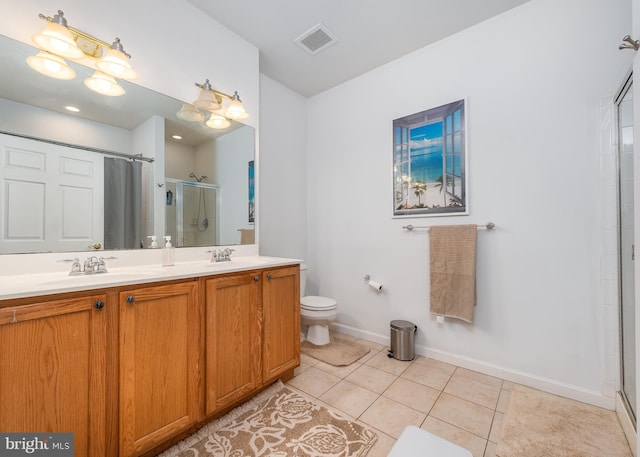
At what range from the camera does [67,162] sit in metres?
1.44

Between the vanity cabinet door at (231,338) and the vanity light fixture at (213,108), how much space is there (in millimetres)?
1246

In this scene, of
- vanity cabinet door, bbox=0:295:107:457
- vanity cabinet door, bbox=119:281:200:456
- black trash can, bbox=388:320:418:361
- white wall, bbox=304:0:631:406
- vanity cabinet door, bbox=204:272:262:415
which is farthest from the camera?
black trash can, bbox=388:320:418:361

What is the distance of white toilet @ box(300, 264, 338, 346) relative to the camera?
2441mm

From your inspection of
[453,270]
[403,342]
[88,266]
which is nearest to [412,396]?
[403,342]

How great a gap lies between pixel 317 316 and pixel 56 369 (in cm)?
176

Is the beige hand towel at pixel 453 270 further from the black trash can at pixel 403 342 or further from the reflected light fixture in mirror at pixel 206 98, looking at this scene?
the reflected light fixture in mirror at pixel 206 98

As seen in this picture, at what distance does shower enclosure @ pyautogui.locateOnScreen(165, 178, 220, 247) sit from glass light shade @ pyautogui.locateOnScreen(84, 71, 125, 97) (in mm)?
573

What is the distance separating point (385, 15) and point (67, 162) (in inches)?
90.4

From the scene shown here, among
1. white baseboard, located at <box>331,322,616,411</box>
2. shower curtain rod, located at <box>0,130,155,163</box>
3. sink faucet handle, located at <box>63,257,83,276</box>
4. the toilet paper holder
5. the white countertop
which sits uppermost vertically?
shower curtain rod, located at <box>0,130,155,163</box>

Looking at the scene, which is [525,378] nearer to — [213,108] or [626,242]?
[626,242]

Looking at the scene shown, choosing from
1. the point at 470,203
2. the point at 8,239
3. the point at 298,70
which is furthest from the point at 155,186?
the point at 470,203

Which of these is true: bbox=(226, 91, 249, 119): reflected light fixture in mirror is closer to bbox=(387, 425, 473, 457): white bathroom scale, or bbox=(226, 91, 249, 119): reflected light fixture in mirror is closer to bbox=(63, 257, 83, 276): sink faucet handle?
bbox=(63, 257, 83, 276): sink faucet handle

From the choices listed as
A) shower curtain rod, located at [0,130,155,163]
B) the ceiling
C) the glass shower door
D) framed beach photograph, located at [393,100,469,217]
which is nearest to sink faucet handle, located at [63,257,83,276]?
shower curtain rod, located at [0,130,155,163]

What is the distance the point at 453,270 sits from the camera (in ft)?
6.84
